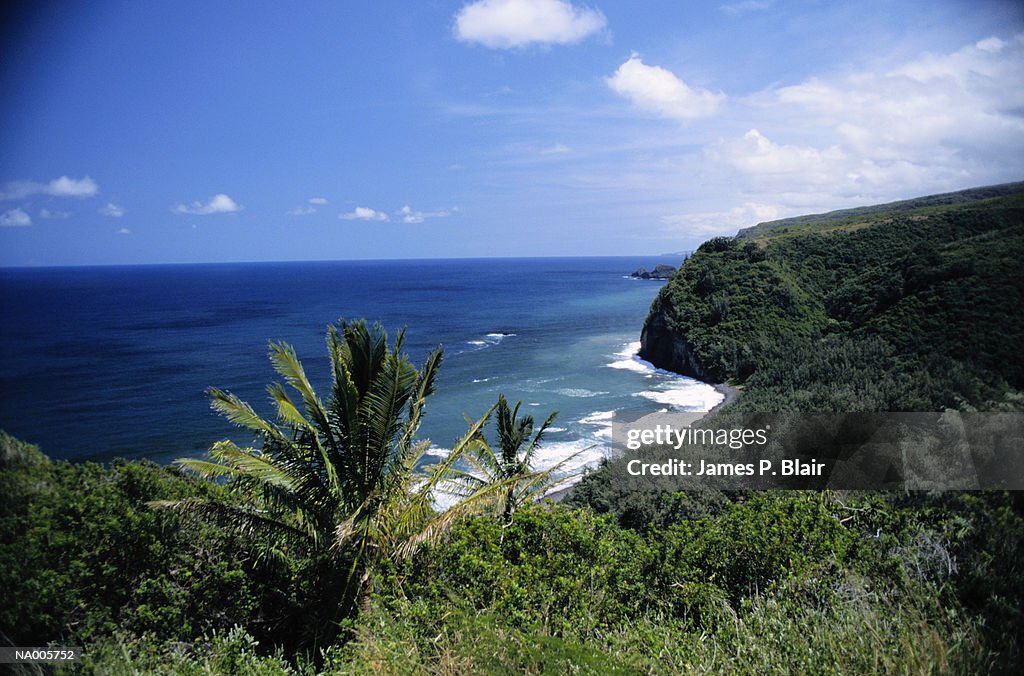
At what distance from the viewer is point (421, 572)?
785 centimetres

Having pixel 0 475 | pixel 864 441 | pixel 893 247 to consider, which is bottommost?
pixel 864 441

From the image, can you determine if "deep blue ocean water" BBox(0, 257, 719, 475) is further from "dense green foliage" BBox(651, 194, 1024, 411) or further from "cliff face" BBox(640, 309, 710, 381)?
"dense green foliage" BBox(651, 194, 1024, 411)

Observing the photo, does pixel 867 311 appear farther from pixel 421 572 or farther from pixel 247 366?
pixel 247 366

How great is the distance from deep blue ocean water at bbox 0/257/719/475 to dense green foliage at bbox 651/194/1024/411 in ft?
19.8

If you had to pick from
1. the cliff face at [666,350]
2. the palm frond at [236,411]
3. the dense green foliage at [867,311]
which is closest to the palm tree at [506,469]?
the palm frond at [236,411]

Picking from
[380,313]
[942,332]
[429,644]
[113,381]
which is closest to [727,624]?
[429,644]

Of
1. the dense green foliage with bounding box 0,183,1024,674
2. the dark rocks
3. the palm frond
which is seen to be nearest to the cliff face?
the dense green foliage with bounding box 0,183,1024,674

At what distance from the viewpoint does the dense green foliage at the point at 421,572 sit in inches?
223

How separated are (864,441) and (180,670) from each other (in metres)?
19.7

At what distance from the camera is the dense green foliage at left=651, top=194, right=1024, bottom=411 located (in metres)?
27.0

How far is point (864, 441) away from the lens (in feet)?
61.5

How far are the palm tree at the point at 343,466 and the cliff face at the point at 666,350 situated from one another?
39131 millimetres

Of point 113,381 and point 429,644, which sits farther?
point 113,381

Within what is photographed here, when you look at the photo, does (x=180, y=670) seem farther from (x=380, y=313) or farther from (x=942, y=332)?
(x=380, y=313)
